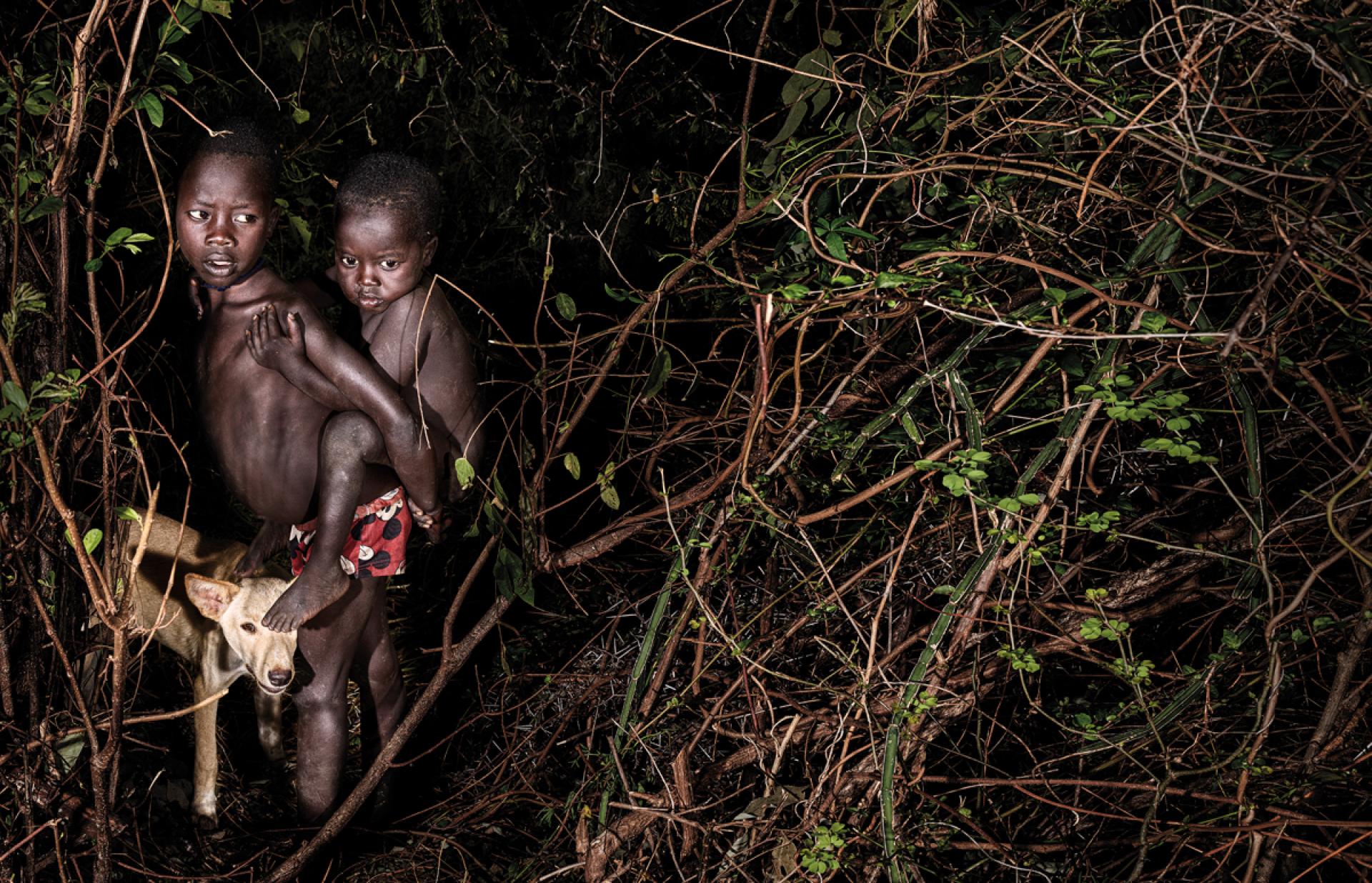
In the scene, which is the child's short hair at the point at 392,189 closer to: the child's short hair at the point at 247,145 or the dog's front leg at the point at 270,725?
the child's short hair at the point at 247,145

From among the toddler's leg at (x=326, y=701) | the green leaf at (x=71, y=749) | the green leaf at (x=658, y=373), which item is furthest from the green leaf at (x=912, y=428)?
the green leaf at (x=71, y=749)

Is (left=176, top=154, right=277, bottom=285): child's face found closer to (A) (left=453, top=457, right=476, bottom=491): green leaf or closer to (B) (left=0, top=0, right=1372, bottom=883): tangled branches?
(B) (left=0, top=0, right=1372, bottom=883): tangled branches

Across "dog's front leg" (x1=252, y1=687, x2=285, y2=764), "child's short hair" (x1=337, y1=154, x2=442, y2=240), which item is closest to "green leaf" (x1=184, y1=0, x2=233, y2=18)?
"child's short hair" (x1=337, y1=154, x2=442, y2=240)

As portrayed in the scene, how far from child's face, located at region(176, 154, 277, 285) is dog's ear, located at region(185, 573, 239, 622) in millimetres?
512

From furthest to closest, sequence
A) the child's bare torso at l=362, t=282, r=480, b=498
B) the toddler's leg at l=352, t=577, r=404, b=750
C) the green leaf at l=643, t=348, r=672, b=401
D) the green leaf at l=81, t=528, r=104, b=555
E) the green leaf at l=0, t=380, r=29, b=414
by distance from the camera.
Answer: the toddler's leg at l=352, t=577, r=404, b=750, the child's bare torso at l=362, t=282, r=480, b=498, the green leaf at l=643, t=348, r=672, b=401, the green leaf at l=81, t=528, r=104, b=555, the green leaf at l=0, t=380, r=29, b=414

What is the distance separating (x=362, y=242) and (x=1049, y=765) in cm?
129

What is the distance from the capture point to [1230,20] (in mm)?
1373

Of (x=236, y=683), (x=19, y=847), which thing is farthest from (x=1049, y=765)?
(x=236, y=683)

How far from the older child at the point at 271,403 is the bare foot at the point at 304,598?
0.31 ft

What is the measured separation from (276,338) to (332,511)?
27 cm

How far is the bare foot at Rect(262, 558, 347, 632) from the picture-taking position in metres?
1.87

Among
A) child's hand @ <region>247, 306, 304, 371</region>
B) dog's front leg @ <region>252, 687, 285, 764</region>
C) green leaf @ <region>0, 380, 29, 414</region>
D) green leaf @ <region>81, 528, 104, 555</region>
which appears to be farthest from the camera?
dog's front leg @ <region>252, 687, 285, 764</region>

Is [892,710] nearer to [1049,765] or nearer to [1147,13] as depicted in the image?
[1049,765]

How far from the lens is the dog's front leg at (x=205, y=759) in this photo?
2.14m
